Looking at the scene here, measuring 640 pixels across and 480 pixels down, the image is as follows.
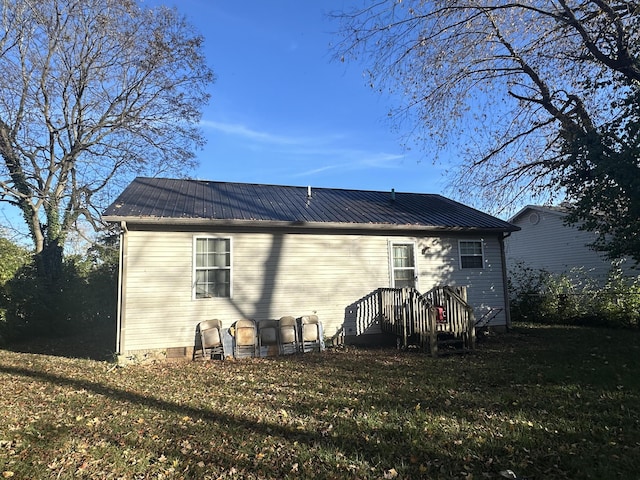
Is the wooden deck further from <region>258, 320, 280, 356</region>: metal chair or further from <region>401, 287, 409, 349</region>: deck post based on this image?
<region>258, 320, 280, 356</region>: metal chair

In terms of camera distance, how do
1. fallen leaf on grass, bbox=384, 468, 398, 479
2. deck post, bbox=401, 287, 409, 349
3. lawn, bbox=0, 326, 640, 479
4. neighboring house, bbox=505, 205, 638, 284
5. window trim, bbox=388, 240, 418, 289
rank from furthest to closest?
neighboring house, bbox=505, 205, 638, 284, window trim, bbox=388, 240, 418, 289, deck post, bbox=401, 287, 409, 349, lawn, bbox=0, 326, 640, 479, fallen leaf on grass, bbox=384, 468, 398, 479

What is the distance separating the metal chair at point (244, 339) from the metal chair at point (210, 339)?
34 cm

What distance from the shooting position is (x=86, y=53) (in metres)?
15.4

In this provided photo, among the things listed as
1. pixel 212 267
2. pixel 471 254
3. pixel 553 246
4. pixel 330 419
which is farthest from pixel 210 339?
pixel 553 246

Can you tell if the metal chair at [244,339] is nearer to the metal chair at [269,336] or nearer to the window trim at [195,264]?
the metal chair at [269,336]

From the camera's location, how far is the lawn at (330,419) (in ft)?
11.9

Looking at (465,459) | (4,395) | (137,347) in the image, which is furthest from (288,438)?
(137,347)

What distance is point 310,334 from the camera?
9.38m

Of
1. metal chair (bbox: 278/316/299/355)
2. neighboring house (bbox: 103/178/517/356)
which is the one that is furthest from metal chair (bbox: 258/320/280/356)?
neighboring house (bbox: 103/178/517/356)

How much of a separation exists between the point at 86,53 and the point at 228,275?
12.4m

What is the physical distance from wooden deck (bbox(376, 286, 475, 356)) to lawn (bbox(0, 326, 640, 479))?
0.76 meters

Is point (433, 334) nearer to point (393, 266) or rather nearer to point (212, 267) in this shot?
point (393, 266)

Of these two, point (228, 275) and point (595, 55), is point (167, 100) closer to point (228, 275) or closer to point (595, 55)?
point (228, 275)

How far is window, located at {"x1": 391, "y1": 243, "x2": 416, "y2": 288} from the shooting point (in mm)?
10656
